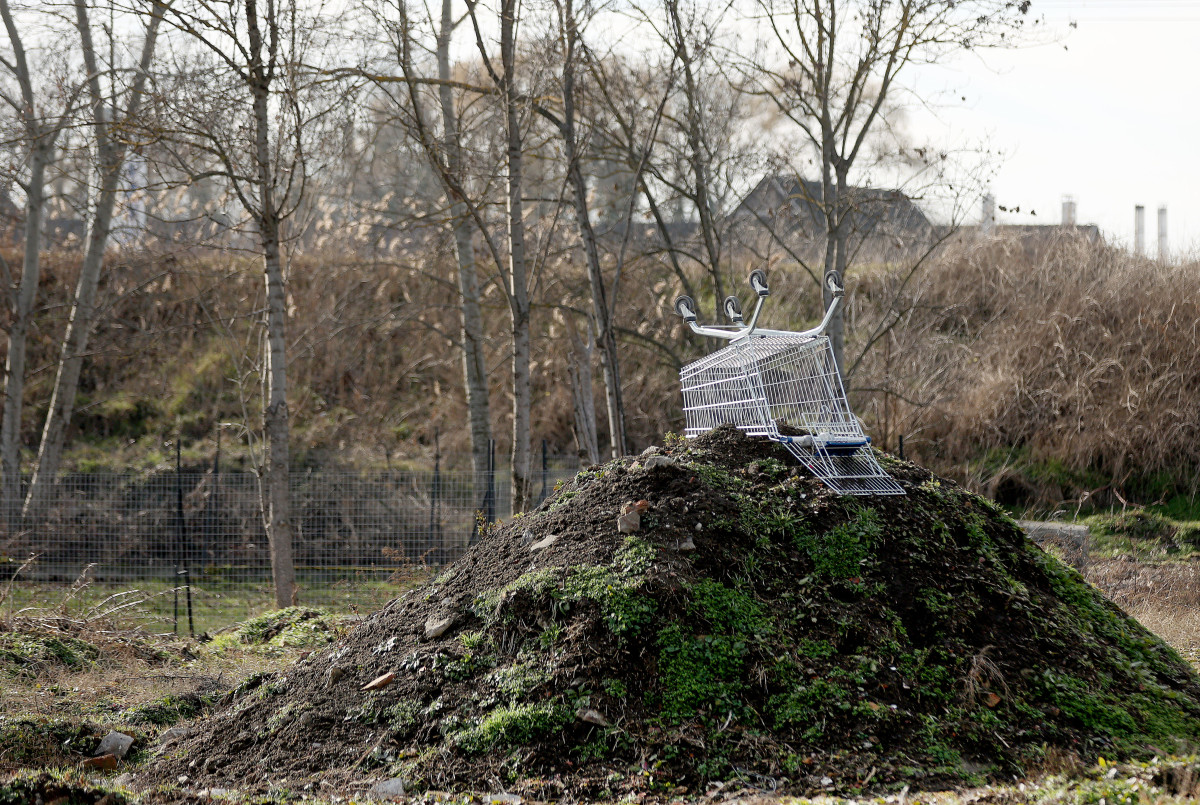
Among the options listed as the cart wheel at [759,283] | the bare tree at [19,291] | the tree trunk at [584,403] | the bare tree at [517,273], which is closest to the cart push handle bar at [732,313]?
the cart wheel at [759,283]

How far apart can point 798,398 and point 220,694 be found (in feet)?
13.8

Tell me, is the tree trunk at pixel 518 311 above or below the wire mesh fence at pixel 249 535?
above

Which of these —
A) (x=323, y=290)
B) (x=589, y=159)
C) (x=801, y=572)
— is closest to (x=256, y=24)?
(x=589, y=159)

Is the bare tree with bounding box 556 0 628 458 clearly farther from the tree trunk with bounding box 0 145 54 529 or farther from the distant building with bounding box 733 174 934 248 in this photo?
the tree trunk with bounding box 0 145 54 529

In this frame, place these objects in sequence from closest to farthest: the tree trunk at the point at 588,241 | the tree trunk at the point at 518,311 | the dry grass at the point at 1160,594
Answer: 1. the dry grass at the point at 1160,594
2. the tree trunk at the point at 518,311
3. the tree trunk at the point at 588,241

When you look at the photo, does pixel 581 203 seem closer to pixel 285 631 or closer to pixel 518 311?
pixel 518 311

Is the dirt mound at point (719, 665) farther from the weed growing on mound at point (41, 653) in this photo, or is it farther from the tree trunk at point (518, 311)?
the tree trunk at point (518, 311)

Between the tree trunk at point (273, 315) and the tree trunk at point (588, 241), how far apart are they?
2726mm

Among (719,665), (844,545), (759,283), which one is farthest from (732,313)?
(719,665)

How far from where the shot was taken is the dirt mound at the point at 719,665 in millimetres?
4078

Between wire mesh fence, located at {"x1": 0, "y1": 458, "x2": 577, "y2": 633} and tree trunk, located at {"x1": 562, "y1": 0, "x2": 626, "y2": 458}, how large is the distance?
1.06 meters

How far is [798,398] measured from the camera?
5934 mm

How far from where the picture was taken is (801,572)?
16.3 ft

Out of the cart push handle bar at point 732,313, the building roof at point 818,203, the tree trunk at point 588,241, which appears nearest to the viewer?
the cart push handle bar at point 732,313
